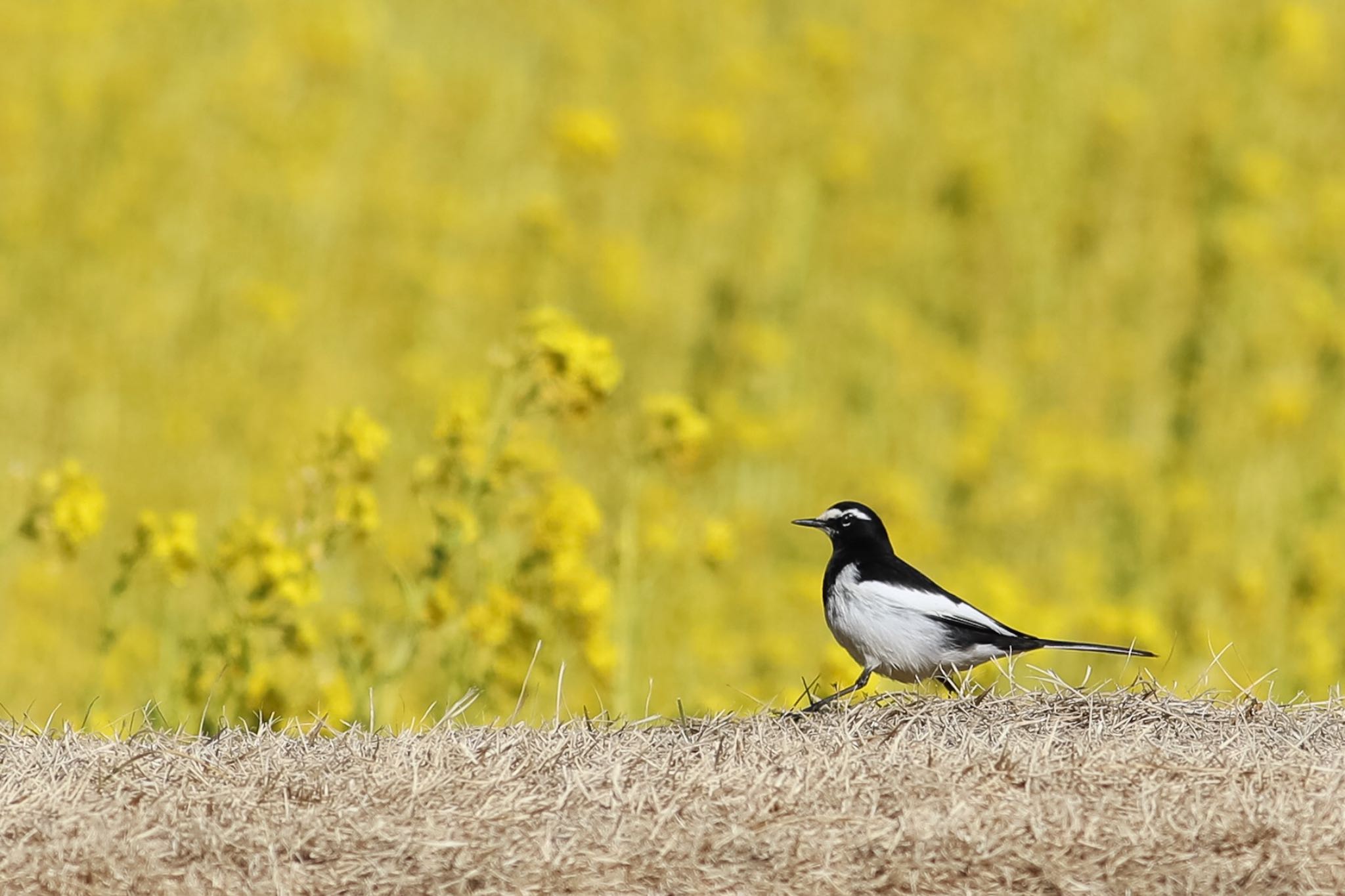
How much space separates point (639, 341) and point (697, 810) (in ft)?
29.5

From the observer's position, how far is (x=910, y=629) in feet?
15.0

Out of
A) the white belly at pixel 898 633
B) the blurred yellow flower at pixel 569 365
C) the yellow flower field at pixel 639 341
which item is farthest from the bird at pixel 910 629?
the blurred yellow flower at pixel 569 365

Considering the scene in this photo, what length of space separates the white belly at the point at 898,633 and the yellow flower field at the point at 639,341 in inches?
44.1

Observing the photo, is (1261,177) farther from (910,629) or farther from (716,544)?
(910,629)

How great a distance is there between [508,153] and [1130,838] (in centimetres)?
1304

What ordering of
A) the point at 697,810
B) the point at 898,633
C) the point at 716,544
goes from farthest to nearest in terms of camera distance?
the point at 716,544 < the point at 898,633 < the point at 697,810

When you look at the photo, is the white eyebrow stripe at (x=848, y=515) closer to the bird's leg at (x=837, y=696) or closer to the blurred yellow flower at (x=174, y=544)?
the bird's leg at (x=837, y=696)

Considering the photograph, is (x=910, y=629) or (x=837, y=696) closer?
(x=837, y=696)

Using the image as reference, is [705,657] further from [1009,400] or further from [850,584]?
[1009,400]

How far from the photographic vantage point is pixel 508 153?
603 inches

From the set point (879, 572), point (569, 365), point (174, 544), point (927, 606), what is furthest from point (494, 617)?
point (927, 606)

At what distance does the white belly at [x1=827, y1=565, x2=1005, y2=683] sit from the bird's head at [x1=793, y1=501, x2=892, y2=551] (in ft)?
1.19

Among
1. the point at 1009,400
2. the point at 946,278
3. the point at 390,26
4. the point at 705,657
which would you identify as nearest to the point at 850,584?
the point at 705,657

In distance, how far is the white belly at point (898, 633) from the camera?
4.54 meters
